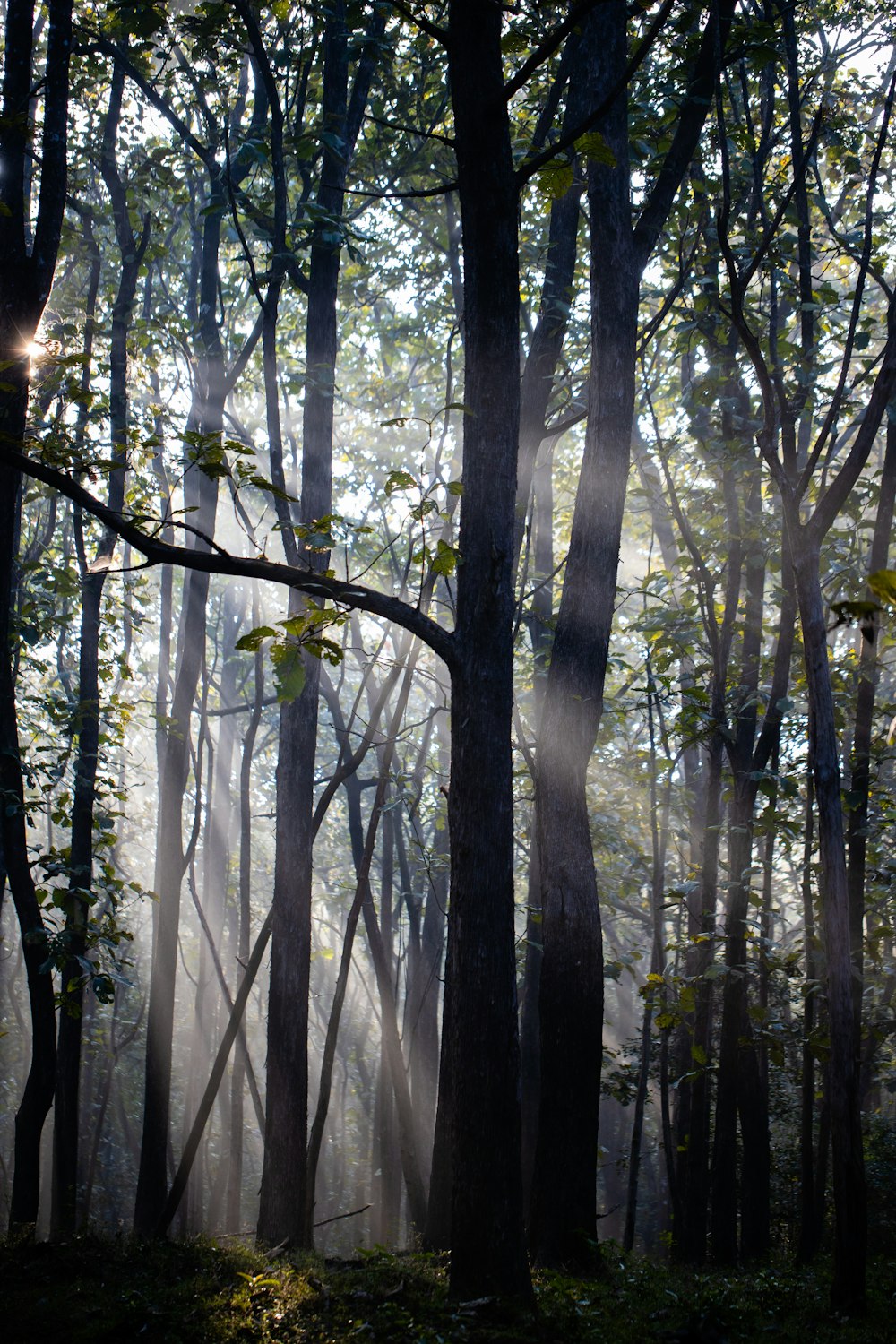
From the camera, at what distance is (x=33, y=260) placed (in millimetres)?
6277

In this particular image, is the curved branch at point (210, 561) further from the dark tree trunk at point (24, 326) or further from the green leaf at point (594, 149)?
the dark tree trunk at point (24, 326)

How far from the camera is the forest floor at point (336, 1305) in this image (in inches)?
143

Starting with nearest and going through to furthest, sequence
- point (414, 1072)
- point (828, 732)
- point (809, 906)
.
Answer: point (828, 732) < point (809, 906) < point (414, 1072)

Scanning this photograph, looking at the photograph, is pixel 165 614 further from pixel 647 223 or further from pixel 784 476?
pixel 784 476

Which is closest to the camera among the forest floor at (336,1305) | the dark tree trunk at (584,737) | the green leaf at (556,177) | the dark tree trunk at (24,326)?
the forest floor at (336,1305)

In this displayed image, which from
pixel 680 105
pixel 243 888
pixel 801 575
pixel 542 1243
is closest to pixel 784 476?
pixel 801 575

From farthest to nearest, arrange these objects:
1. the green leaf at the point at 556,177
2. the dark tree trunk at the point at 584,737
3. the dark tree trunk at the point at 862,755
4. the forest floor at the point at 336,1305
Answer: the dark tree trunk at the point at 862,755 → the dark tree trunk at the point at 584,737 → the green leaf at the point at 556,177 → the forest floor at the point at 336,1305

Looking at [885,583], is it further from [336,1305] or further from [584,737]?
[584,737]

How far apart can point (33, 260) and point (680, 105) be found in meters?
4.85

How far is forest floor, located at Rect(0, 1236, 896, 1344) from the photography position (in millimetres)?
3639

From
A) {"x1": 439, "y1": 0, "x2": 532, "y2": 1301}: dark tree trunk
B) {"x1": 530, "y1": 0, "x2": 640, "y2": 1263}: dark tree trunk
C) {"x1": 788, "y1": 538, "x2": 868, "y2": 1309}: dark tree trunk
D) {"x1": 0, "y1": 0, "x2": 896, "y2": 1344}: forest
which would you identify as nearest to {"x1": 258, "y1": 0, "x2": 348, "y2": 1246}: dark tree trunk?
{"x1": 0, "y1": 0, "x2": 896, "y2": 1344}: forest

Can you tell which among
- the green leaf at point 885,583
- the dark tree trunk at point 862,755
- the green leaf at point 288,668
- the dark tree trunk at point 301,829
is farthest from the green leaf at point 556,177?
the dark tree trunk at point 862,755

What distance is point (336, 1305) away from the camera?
13.5 ft

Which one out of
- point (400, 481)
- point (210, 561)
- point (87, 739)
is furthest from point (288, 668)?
point (87, 739)
